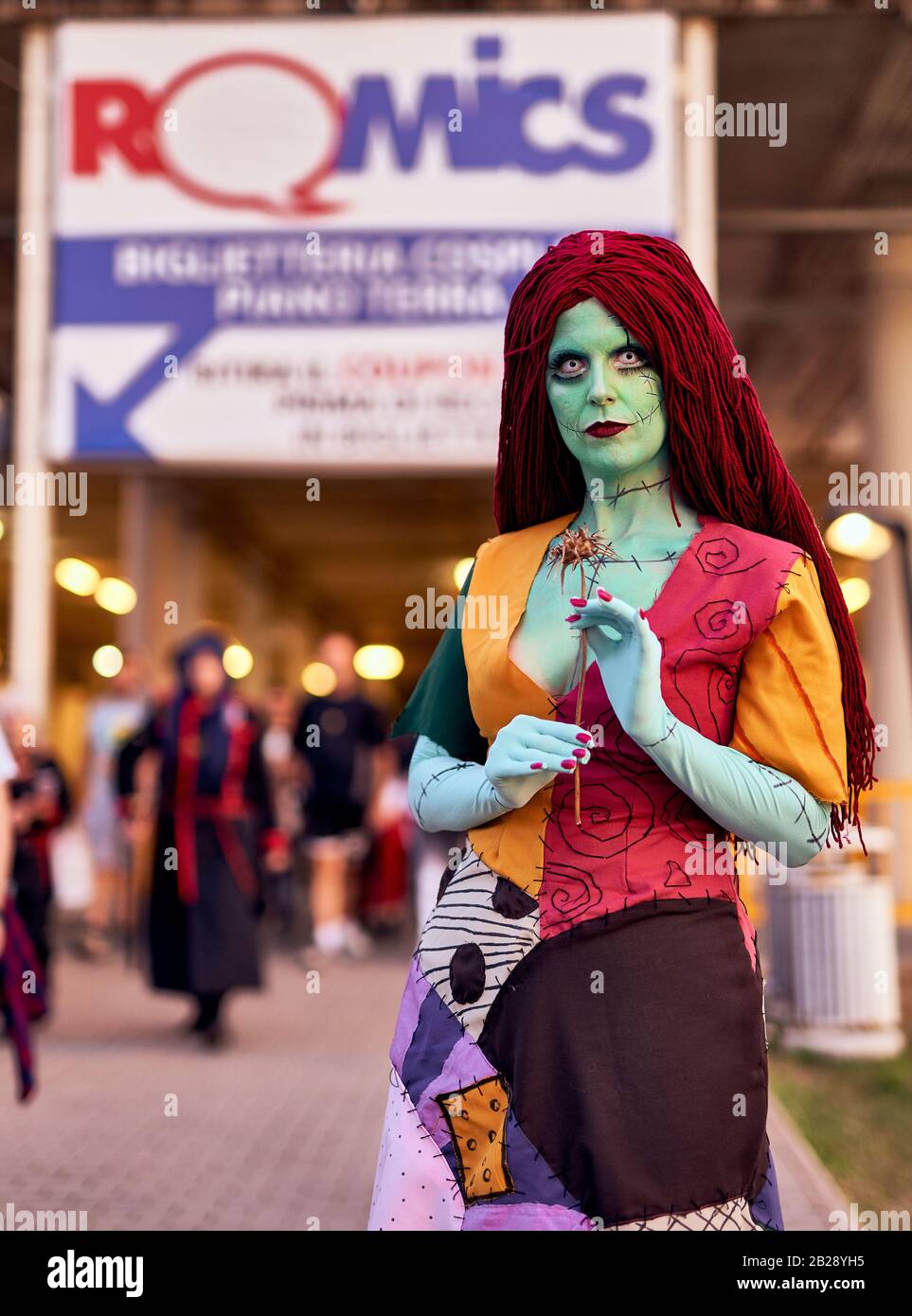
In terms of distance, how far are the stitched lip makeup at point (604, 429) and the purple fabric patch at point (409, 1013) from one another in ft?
2.33

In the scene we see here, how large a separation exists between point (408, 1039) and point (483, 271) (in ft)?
28.0

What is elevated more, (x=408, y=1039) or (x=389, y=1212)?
(x=408, y=1039)

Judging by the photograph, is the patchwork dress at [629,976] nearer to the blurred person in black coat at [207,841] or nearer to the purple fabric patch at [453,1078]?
the purple fabric patch at [453,1078]

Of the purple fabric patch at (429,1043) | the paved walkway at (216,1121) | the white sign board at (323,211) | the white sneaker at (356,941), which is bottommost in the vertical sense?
the paved walkway at (216,1121)

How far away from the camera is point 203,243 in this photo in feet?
32.9

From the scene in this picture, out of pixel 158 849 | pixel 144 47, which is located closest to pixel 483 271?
pixel 144 47

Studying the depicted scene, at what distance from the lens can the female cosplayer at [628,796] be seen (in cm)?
175

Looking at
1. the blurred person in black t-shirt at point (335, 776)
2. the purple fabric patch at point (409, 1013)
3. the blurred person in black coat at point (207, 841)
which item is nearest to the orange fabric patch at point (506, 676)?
the purple fabric patch at point (409, 1013)

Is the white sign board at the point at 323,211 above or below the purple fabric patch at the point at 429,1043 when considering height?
above

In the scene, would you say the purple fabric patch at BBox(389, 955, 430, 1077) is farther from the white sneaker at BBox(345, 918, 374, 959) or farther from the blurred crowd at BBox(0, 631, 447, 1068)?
the white sneaker at BBox(345, 918, 374, 959)

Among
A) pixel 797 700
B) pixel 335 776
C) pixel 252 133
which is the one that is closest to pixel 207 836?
pixel 335 776

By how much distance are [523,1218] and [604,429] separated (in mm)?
960

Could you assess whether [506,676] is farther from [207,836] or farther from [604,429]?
[207,836]
